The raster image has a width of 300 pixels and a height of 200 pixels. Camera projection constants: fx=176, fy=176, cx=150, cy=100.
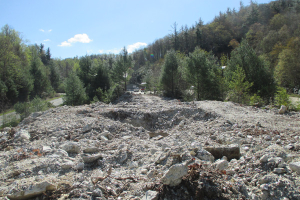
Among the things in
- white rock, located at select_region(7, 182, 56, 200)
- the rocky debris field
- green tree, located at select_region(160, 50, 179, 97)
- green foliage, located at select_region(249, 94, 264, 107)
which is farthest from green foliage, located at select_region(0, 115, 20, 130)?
green foliage, located at select_region(249, 94, 264, 107)

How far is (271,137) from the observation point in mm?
5168

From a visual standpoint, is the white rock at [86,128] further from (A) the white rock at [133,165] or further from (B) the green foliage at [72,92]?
(B) the green foliage at [72,92]

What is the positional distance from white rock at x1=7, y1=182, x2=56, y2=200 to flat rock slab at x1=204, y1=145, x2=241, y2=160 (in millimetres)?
3664

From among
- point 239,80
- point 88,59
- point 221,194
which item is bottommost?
point 221,194

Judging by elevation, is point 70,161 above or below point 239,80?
below

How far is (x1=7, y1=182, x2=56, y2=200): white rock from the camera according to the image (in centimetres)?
299

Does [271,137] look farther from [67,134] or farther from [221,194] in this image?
[67,134]

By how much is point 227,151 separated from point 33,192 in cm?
421

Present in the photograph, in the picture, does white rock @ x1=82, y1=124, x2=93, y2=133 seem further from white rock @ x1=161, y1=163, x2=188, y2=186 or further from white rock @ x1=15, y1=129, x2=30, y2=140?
white rock @ x1=161, y1=163, x2=188, y2=186

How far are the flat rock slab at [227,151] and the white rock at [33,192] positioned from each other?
3.66 meters

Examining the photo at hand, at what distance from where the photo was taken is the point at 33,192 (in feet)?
9.89

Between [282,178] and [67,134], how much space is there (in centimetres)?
661

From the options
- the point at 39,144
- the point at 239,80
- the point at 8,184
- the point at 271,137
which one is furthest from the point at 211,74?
the point at 8,184

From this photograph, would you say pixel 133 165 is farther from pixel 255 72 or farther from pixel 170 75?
pixel 170 75
